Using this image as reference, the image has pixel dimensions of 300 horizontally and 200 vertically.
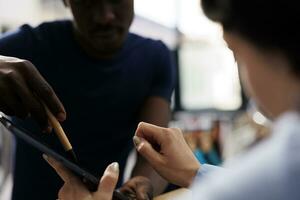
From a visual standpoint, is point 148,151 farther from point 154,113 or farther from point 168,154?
point 154,113

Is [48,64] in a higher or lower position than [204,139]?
higher

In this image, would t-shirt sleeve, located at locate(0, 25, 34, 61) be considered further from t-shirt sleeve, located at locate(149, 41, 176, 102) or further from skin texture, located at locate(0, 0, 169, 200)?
t-shirt sleeve, located at locate(149, 41, 176, 102)

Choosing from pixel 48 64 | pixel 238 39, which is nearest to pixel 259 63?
pixel 238 39

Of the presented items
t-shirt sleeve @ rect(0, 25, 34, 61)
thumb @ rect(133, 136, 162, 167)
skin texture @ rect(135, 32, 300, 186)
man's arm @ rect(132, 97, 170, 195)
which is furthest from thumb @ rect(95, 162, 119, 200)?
t-shirt sleeve @ rect(0, 25, 34, 61)

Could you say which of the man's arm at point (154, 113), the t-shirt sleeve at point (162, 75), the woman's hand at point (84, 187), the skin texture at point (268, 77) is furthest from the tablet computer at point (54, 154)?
the t-shirt sleeve at point (162, 75)

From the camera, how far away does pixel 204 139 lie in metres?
2.64

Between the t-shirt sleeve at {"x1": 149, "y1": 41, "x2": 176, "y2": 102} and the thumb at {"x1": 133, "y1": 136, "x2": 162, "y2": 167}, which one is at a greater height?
the thumb at {"x1": 133, "y1": 136, "x2": 162, "y2": 167}

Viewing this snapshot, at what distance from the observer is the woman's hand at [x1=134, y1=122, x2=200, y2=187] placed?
88 cm

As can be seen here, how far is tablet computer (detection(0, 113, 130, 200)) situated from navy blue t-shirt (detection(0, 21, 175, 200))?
0.48 m

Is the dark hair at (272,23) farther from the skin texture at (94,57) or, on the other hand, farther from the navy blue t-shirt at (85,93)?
the navy blue t-shirt at (85,93)

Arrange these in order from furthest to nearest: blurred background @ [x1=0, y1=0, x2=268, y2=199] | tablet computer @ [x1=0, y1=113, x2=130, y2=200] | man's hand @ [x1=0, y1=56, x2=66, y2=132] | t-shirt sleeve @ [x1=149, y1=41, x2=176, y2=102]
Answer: blurred background @ [x1=0, y1=0, x2=268, y2=199] < t-shirt sleeve @ [x1=149, y1=41, x2=176, y2=102] < man's hand @ [x1=0, y1=56, x2=66, y2=132] < tablet computer @ [x1=0, y1=113, x2=130, y2=200]

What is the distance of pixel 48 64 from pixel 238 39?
2.84ft

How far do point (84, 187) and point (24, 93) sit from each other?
195 millimetres

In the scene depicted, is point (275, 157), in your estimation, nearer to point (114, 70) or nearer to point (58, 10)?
point (114, 70)
